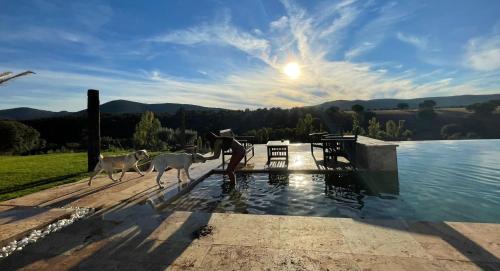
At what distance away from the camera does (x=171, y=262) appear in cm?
325

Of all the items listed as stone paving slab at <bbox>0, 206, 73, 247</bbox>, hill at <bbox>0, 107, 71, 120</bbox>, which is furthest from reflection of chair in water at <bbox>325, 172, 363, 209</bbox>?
hill at <bbox>0, 107, 71, 120</bbox>

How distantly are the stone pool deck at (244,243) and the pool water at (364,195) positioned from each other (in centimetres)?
86

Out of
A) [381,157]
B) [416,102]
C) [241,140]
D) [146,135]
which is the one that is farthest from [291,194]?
[416,102]

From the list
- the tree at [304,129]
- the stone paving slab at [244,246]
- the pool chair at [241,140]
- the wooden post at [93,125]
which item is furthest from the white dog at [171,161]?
the tree at [304,129]

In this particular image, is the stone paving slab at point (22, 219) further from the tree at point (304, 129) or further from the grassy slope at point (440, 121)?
the grassy slope at point (440, 121)

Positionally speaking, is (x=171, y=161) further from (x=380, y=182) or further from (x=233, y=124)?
(x=233, y=124)

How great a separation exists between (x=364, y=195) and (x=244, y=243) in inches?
142

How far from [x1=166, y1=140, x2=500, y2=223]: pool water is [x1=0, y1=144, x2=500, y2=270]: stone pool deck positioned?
86cm

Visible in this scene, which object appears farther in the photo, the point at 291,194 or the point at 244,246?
the point at 291,194

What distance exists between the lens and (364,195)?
6.23 m

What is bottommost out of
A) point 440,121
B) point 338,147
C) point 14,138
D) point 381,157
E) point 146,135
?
point 381,157

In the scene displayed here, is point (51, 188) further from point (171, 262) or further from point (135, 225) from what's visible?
point (171, 262)

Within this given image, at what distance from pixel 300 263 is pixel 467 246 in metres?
1.99

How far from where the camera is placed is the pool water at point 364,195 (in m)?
5.15
